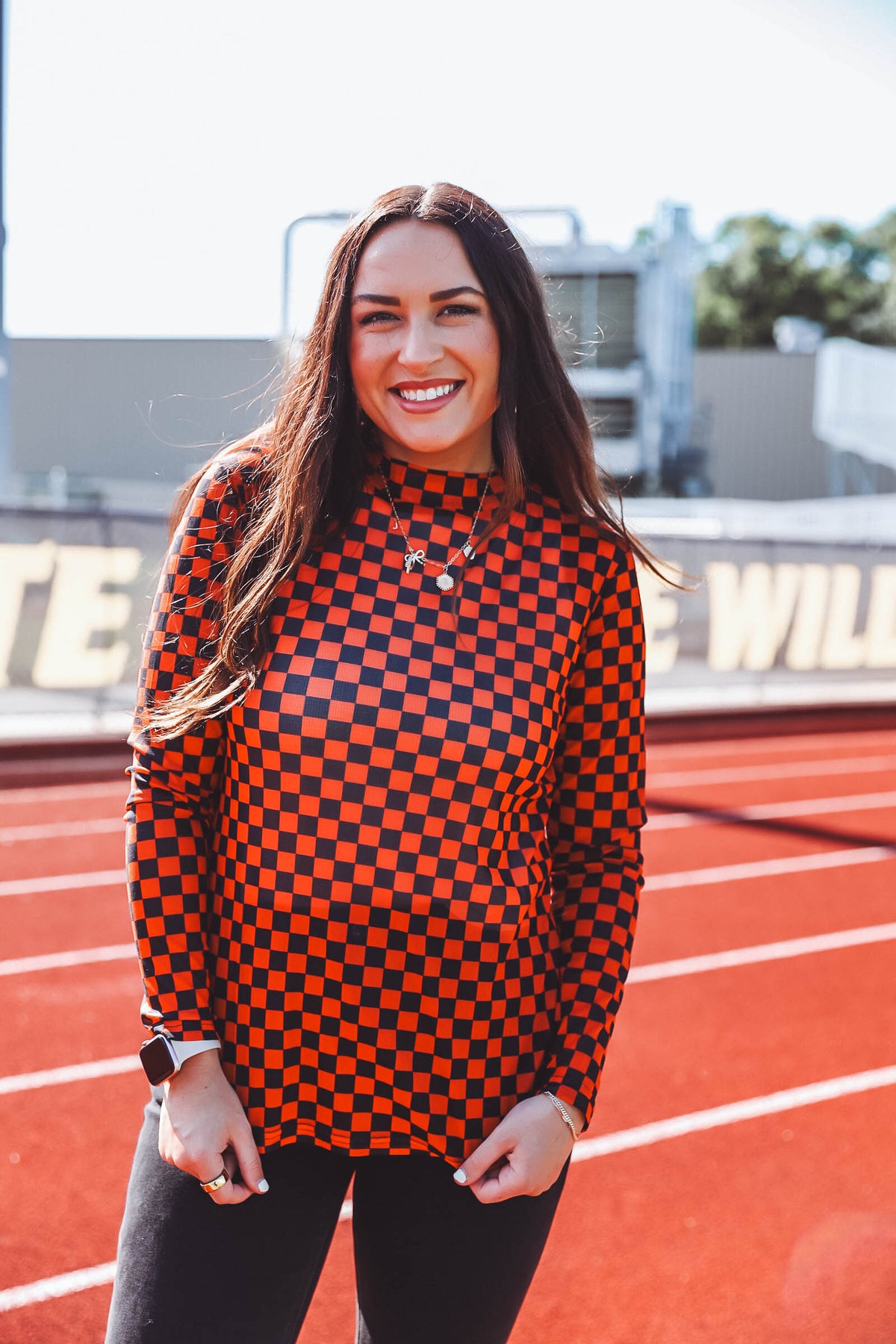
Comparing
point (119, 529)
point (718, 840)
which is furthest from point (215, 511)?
point (119, 529)

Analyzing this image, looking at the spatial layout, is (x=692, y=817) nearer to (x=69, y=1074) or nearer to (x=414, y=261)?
(x=69, y=1074)

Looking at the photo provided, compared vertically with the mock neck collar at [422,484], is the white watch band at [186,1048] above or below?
below

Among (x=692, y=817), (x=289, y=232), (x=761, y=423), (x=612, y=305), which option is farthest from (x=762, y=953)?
(x=761, y=423)

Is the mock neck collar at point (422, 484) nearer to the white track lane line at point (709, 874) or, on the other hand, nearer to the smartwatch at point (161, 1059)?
the smartwatch at point (161, 1059)

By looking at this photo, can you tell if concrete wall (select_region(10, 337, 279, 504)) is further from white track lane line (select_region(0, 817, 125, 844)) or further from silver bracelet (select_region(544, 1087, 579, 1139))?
silver bracelet (select_region(544, 1087, 579, 1139))

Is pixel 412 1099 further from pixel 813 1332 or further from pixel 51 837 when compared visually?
pixel 51 837

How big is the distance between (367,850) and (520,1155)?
1.31 feet

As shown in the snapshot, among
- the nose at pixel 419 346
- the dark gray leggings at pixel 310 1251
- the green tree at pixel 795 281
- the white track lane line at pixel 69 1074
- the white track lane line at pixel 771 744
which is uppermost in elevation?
the green tree at pixel 795 281

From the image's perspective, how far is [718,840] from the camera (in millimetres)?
7594

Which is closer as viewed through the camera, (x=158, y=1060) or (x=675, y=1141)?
(x=158, y=1060)

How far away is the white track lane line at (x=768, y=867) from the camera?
666 centimetres

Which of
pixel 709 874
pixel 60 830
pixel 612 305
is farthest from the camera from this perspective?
pixel 612 305

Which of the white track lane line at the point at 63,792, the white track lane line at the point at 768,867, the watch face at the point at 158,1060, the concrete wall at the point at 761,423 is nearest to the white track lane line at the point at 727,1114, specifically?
the watch face at the point at 158,1060

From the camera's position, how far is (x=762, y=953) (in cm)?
562
